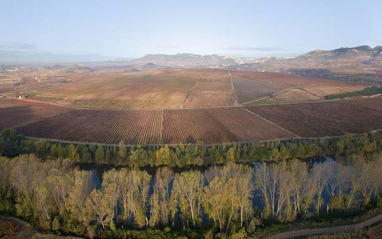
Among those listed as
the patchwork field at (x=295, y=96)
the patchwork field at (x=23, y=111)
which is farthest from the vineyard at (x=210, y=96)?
the patchwork field at (x=23, y=111)

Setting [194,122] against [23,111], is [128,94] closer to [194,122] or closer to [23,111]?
[23,111]

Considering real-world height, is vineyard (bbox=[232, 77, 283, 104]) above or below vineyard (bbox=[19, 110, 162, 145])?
above

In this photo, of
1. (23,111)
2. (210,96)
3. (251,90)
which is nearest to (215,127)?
(210,96)

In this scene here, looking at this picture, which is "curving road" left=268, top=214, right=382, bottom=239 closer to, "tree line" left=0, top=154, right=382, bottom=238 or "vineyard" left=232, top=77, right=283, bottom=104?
"tree line" left=0, top=154, right=382, bottom=238

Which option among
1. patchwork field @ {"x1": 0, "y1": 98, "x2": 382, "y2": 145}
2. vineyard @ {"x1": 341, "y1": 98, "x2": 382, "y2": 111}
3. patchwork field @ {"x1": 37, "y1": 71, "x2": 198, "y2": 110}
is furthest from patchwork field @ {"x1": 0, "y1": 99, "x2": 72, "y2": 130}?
vineyard @ {"x1": 341, "y1": 98, "x2": 382, "y2": 111}

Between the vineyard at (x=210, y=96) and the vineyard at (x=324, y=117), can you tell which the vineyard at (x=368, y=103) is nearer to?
the vineyard at (x=324, y=117)

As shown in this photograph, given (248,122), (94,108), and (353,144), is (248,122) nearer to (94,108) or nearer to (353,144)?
(353,144)
